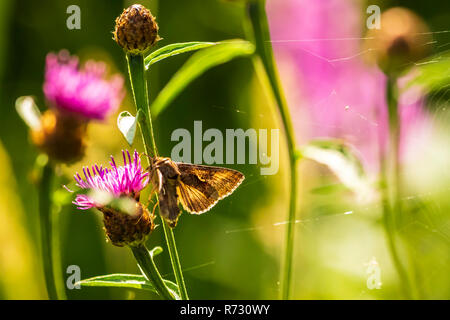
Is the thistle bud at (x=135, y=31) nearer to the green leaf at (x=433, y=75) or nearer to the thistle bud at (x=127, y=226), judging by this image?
the thistle bud at (x=127, y=226)

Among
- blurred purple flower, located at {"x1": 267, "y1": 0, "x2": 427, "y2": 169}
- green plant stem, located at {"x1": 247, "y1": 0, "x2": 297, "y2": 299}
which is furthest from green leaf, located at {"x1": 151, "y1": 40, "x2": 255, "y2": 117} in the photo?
blurred purple flower, located at {"x1": 267, "y1": 0, "x2": 427, "y2": 169}

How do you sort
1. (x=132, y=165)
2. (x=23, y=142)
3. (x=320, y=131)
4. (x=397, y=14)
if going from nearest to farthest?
(x=132, y=165), (x=397, y=14), (x=320, y=131), (x=23, y=142)

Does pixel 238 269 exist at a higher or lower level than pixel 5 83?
lower

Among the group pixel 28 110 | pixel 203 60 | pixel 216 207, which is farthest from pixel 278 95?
pixel 216 207

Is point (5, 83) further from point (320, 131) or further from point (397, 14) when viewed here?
point (397, 14)

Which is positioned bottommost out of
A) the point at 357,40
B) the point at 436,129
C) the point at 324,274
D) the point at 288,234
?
the point at 324,274

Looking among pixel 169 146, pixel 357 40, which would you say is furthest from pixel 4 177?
pixel 357 40

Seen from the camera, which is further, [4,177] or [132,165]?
[4,177]
